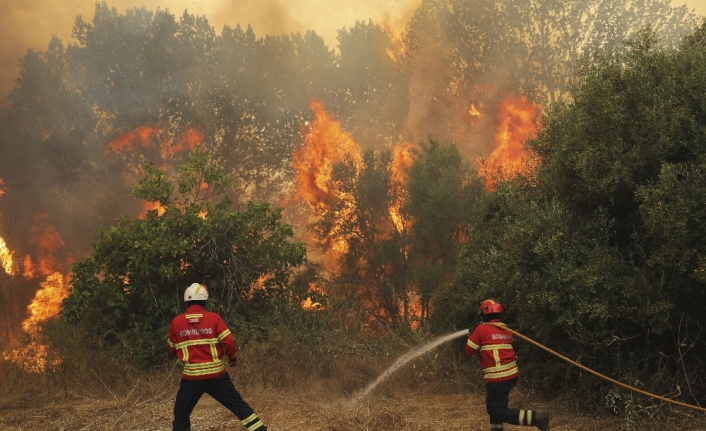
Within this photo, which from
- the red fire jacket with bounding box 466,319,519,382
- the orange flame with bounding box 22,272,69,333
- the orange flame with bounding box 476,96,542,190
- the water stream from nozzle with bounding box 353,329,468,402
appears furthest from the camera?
the orange flame with bounding box 476,96,542,190

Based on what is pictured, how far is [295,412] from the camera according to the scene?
10812 millimetres

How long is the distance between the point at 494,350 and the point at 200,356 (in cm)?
367

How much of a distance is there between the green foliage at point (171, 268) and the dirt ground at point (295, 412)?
3.88m

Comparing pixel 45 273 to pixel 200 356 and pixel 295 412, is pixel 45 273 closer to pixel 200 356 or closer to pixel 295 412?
pixel 295 412

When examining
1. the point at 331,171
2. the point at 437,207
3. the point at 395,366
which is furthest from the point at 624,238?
the point at 331,171

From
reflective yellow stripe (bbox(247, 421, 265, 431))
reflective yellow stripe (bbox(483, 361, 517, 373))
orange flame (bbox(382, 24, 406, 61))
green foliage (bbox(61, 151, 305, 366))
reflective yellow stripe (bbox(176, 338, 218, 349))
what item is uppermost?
orange flame (bbox(382, 24, 406, 61))

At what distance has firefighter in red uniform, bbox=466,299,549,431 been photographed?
789 cm

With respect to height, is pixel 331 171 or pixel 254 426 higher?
pixel 331 171

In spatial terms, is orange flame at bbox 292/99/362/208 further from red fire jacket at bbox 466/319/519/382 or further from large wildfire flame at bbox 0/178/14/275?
red fire jacket at bbox 466/319/519/382

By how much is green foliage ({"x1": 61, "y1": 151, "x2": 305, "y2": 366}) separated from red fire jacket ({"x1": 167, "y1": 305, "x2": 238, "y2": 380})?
9079mm

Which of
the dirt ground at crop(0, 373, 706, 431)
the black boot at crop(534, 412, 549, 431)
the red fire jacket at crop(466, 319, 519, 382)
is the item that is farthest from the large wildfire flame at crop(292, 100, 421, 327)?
the red fire jacket at crop(466, 319, 519, 382)

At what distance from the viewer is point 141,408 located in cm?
1130

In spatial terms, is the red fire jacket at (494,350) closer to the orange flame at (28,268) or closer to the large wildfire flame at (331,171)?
the large wildfire flame at (331,171)

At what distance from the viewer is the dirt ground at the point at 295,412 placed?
993 centimetres
